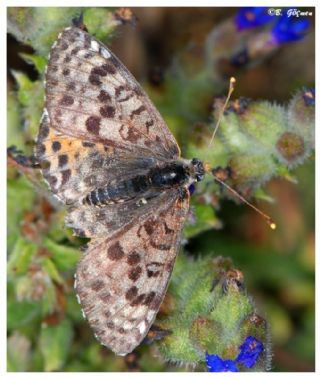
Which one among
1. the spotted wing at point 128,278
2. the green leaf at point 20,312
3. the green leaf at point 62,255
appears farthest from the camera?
the green leaf at point 20,312

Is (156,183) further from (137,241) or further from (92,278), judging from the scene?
(92,278)

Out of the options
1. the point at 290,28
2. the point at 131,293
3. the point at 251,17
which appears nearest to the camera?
the point at 131,293

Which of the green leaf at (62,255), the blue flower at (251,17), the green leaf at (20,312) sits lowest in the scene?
the green leaf at (20,312)

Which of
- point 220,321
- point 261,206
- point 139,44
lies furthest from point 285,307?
point 139,44

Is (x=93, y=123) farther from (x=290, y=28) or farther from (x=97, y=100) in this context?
(x=290, y=28)

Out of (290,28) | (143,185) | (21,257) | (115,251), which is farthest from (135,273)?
(290,28)

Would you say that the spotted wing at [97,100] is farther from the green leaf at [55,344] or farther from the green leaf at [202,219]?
the green leaf at [55,344]

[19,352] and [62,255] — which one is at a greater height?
[62,255]

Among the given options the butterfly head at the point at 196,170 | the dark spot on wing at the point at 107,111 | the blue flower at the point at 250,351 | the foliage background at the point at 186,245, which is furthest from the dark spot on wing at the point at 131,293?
the dark spot on wing at the point at 107,111

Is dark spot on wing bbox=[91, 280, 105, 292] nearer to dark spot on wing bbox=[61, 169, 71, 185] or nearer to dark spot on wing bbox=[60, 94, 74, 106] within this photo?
dark spot on wing bbox=[61, 169, 71, 185]
